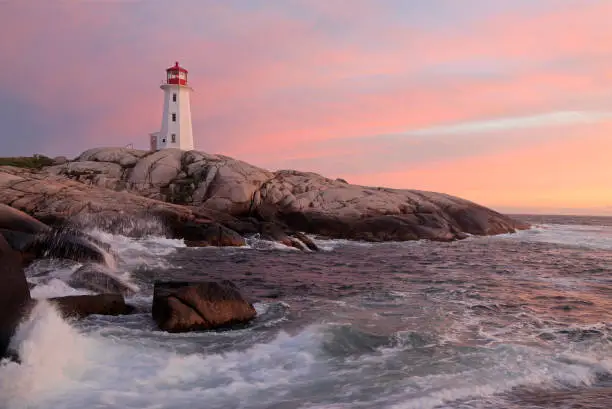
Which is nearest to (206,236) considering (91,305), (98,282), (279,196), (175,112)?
(279,196)

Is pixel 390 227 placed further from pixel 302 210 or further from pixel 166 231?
pixel 166 231

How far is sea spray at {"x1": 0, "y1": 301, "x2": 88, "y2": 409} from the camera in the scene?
6.27m

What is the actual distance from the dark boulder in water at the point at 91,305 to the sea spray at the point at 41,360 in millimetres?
1498

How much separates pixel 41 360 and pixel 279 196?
29.7 metres

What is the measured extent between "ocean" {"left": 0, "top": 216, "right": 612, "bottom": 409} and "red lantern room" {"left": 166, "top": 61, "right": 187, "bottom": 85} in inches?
1558

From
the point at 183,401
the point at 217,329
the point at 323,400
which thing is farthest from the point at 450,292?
the point at 183,401

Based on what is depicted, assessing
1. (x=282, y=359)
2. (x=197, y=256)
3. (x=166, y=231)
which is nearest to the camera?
(x=282, y=359)

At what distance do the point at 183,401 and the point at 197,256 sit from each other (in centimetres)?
1521

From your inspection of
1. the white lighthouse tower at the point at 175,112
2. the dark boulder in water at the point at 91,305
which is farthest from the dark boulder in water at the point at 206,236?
the white lighthouse tower at the point at 175,112

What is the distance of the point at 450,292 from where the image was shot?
573 inches

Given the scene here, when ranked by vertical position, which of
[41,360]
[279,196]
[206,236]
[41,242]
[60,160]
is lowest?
[41,360]

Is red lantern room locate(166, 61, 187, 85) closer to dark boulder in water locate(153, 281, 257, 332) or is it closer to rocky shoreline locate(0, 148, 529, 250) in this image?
rocky shoreline locate(0, 148, 529, 250)

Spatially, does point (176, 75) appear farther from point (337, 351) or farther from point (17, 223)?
point (337, 351)

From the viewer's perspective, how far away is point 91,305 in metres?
10.2
